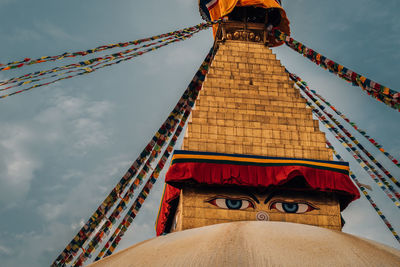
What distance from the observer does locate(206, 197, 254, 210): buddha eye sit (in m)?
9.09

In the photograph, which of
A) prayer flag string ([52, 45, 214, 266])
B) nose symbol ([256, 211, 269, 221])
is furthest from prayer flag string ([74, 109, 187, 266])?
nose symbol ([256, 211, 269, 221])

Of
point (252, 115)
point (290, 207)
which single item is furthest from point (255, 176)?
point (252, 115)

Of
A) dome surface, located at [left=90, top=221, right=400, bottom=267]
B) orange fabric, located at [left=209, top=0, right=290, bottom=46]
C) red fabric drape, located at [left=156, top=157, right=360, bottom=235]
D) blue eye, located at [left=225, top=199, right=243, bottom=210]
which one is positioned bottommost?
dome surface, located at [left=90, top=221, right=400, bottom=267]

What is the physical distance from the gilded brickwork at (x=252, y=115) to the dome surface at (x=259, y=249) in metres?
2.84

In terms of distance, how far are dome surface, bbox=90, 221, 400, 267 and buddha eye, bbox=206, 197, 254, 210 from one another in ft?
5.56

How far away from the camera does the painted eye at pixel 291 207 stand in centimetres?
915

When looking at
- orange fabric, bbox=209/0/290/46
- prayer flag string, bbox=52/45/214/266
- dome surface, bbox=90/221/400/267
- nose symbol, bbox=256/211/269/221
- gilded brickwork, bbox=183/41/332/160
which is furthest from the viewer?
orange fabric, bbox=209/0/290/46

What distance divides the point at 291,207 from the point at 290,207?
0.02 metres

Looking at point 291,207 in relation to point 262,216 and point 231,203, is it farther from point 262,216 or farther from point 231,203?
point 231,203

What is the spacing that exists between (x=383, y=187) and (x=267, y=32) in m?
5.11

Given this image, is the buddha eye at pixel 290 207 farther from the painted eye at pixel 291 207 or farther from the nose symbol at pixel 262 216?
the nose symbol at pixel 262 216

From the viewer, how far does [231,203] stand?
913 centimetres

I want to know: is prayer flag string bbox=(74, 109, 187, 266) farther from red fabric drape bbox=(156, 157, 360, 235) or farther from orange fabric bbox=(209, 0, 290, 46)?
orange fabric bbox=(209, 0, 290, 46)

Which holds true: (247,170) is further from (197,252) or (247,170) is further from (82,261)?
(82,261)
